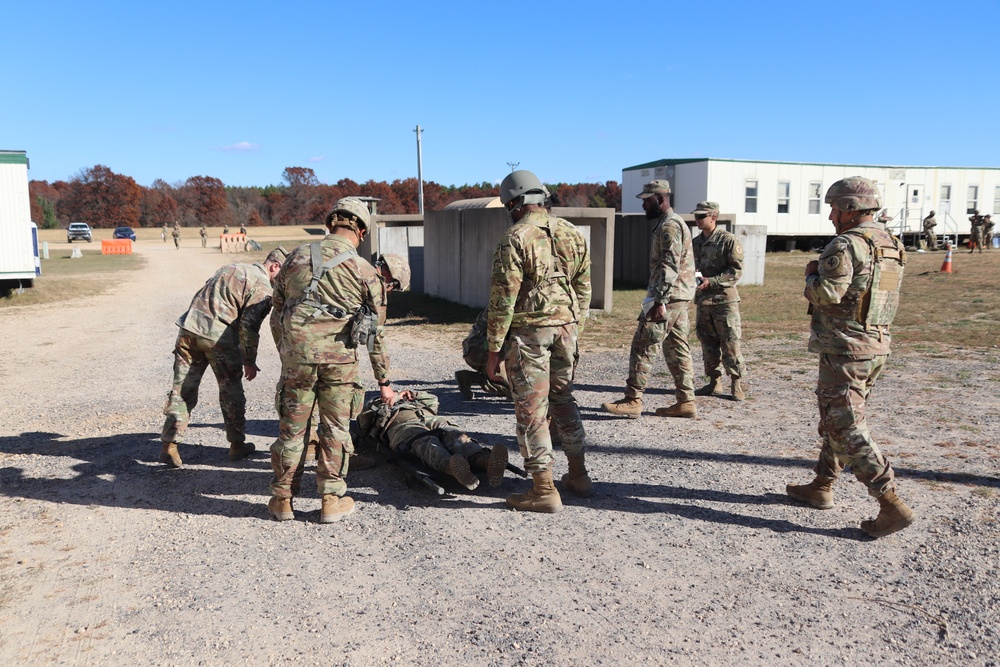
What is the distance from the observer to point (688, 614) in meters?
3.25

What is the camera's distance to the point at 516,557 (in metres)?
3.85

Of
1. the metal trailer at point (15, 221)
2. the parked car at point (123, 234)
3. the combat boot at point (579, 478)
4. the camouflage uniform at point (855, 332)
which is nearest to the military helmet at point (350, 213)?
the combat boot at point (579, 478)

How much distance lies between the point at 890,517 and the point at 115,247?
42481mm

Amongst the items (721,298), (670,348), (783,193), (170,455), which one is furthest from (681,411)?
(783,193)

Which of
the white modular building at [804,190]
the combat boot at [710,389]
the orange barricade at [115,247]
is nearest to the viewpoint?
the combat boot at [710,389]

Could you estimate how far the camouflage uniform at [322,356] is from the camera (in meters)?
4.09

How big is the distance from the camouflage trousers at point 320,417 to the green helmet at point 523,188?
1439mm

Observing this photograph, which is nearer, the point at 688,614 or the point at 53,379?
the point at 688,614

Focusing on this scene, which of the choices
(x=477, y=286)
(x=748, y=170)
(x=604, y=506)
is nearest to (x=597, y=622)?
(x=604, y=506)

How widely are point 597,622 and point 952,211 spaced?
38.0 meters

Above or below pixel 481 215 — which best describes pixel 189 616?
below

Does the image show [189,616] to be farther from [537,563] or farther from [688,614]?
[688,614]

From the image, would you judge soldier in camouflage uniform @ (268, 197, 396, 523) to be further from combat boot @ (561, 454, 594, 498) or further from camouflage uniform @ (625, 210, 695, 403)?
camouflage uniform @ (625, 210, 695, 403)

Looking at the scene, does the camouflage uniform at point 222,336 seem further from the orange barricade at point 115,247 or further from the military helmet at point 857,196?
the orange barricade at point 115,247
